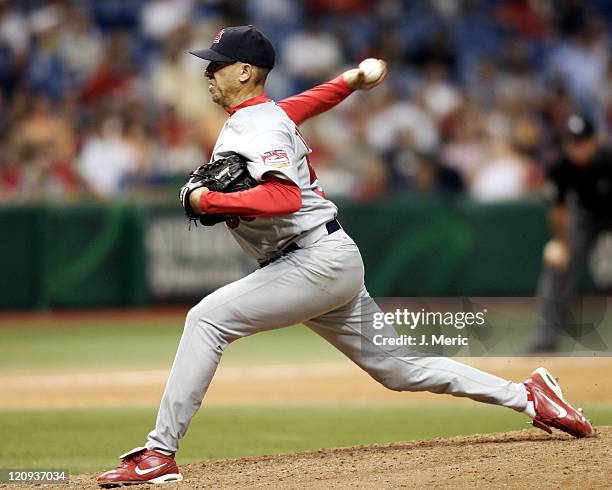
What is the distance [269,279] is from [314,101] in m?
0.93

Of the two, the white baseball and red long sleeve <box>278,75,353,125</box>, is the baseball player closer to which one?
red long sleeve <box>278,75,353,125</box>

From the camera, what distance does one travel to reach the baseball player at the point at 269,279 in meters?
4.65

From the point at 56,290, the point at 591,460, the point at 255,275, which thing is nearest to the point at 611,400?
the point at 591,460

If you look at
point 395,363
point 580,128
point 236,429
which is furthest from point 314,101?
point 580,128

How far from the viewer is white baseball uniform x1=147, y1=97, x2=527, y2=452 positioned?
4.71 metres

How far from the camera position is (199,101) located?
1402 cm

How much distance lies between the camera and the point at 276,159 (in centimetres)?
463

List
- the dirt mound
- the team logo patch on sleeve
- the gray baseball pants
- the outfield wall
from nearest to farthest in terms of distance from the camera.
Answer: the dirt mound
the team logo patch on sleeve
the gray baseball pants
the outfield wall

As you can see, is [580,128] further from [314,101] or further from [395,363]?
[395,363]

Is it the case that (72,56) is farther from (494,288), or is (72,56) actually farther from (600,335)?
(600,335)

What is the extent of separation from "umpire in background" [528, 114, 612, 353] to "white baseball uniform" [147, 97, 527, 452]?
4.56 metres

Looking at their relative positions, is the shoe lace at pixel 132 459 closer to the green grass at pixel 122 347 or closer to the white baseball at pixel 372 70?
the white baseball at pixel 372 70

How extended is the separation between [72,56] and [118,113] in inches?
61.4

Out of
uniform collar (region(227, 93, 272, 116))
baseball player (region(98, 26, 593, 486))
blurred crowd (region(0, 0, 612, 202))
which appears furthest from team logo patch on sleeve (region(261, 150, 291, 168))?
blurred crowd (region(0, 0, 612, 202))
